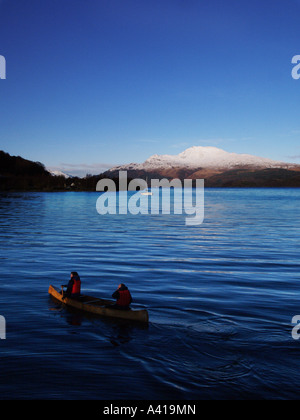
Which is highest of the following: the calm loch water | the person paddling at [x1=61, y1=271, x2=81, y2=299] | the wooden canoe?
the person paddling at [x1=61, y1=271, x2=81, y2=299]

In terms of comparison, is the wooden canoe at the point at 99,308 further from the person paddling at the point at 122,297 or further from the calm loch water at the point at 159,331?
the calm loch water at the point at 159,331

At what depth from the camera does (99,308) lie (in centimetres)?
2144

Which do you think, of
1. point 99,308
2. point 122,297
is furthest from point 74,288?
point 122,297

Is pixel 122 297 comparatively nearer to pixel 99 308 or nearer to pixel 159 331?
pixel 99 308

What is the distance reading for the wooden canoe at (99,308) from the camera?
2033cm

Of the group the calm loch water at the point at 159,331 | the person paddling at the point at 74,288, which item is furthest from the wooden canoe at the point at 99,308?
the calm loch water at the point at 159,331

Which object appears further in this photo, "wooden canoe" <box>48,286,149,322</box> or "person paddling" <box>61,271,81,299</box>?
"person paddling" <box>61,271,81,299</box>

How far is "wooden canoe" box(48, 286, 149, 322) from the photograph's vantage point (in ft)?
66.7

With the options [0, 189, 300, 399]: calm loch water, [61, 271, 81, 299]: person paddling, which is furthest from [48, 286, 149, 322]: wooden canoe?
[0, 189, 300, 399]: calm loch water

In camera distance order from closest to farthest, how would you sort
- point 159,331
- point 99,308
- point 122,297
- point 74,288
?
point 159,331, point 122,297, point 99,308, point 74,288

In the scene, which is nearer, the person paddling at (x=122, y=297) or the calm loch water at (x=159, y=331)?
the calm loch water at (x=159, y=331)

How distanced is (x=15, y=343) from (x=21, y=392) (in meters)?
4.52

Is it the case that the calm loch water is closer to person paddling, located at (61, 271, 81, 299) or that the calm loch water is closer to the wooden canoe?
the wooden canoe

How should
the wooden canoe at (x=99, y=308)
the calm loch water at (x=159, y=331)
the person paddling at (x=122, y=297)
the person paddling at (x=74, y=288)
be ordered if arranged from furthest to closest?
the person paddling at (x=74, y=288) < the person paddling at (x=122, y=297) < the wooden canoe at (x=99, y=308) < the calm loch water at (x=159, y=331)
